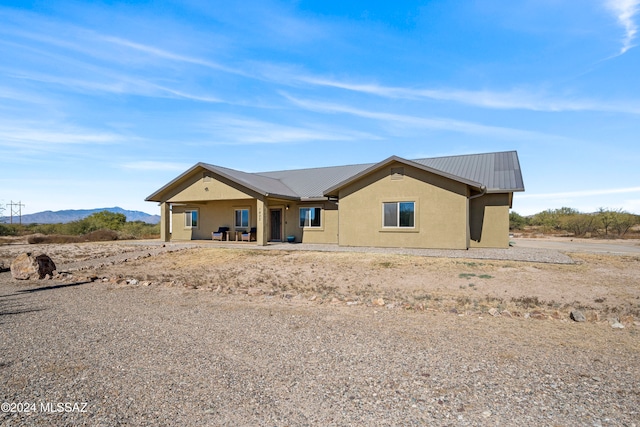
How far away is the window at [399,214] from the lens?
17.6 metres

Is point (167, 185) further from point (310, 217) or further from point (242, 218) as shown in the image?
point (310, 217)

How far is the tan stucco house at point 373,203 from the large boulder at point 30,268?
9458 mm

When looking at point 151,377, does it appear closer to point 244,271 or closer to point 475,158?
point 244,271

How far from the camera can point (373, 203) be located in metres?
18.2

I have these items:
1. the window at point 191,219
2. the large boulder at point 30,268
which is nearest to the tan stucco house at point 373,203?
the window at point 191,219

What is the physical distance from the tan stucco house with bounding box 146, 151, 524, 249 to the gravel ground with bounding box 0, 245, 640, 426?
11.0 m

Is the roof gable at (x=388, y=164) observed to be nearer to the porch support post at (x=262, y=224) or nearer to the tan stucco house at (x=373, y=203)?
the tan stucco house at (x=373, y=203)

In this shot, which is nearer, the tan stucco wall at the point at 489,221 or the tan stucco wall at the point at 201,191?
the tan stucco wall at the point at 489,221

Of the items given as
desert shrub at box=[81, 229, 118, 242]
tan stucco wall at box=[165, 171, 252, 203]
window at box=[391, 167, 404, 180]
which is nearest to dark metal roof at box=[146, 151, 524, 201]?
window at box=[391, 167, 404, 180]

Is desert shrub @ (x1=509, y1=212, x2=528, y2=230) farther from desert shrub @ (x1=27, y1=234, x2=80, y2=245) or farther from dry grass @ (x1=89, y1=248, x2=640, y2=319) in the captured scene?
desert shrub @ (x1=27, y1=234, x2=80, y2=245)

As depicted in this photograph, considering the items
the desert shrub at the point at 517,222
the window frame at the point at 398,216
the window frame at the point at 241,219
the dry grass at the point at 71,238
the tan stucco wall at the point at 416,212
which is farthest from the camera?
the desert shrub at the point at 517,222

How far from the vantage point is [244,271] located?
1233 centimetres

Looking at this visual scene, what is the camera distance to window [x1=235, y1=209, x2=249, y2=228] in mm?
22922

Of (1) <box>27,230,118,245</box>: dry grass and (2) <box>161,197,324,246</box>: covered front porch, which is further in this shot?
(1) <box>27,230,118,245</box>: dry grass
